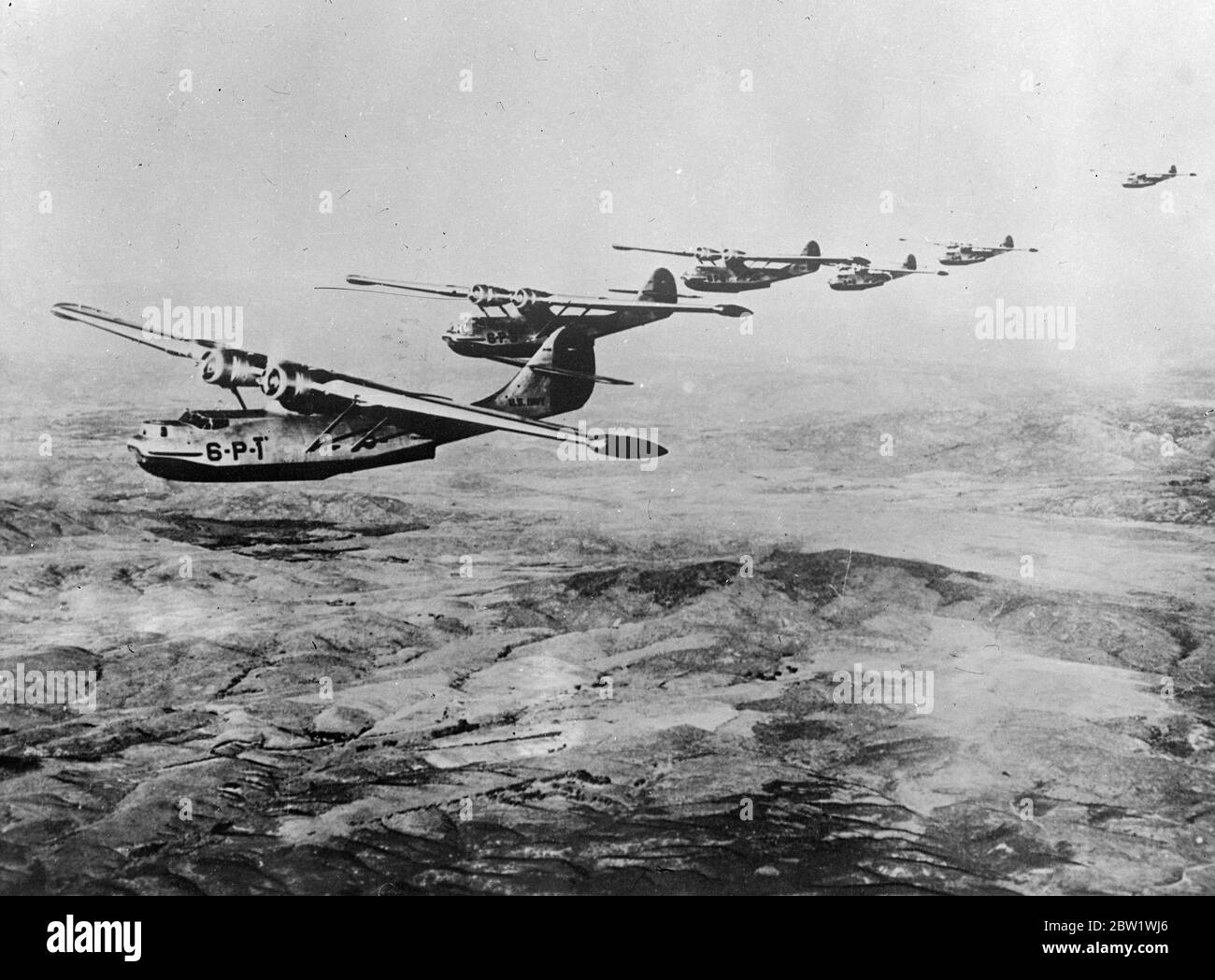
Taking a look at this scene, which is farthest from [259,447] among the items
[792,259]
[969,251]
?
[969,251]

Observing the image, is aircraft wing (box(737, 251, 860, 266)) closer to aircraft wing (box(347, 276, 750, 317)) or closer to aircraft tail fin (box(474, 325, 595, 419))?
aircraft wing (box(347, 276, 750, 317))

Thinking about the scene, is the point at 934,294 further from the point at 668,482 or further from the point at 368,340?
the point at 368,340

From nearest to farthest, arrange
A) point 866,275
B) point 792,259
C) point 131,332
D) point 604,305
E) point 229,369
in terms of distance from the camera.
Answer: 1. point 229,369
2. point 131,332
3. point 604,305
4. point 792,259
5. point 866,275

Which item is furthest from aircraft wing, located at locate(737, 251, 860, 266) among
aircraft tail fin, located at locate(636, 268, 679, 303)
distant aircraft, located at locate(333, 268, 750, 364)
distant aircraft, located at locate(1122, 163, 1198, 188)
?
distant aircraft, located at locate(1122, 163, 1198, 188)

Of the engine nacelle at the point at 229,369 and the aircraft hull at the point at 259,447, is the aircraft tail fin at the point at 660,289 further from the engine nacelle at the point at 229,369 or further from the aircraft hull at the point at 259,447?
the engine nacelle at the point at 229,369

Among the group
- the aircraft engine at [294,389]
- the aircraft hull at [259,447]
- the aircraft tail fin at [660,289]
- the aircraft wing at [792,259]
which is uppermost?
the aircraft wing at [792,259]

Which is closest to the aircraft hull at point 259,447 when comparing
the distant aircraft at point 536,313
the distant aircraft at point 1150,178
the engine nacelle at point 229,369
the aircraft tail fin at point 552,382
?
the engine nacelle at point 229,369

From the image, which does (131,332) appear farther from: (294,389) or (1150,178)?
(1150,178)
